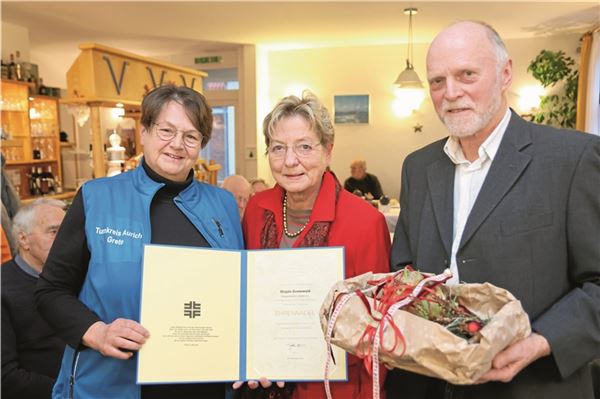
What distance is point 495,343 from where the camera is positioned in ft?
3.19

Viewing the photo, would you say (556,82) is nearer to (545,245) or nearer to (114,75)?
(114,75)

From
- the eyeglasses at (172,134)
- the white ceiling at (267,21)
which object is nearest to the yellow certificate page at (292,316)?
the eyeglasses at (172,134)

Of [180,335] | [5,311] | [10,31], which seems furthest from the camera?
[10,31]

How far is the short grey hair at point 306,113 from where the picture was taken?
64.0 inches

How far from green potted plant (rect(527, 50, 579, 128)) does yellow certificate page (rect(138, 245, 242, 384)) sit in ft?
24.9

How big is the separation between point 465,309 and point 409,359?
0.21 metres

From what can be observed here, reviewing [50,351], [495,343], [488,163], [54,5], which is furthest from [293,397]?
[54,5]

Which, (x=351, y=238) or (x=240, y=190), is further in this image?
(x=240, y=190)

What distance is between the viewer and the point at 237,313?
144cm

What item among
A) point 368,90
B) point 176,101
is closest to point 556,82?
point 368,90

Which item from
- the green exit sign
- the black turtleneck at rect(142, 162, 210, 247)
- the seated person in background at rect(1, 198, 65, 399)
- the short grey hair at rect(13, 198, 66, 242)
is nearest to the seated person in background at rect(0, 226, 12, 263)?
the short grey hair at rect(13, 198, 66, 242)

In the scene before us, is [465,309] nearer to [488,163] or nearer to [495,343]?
[495,343]

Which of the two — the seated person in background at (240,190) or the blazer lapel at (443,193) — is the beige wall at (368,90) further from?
the blazer lapel at (443,193)

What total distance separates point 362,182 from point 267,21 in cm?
296
